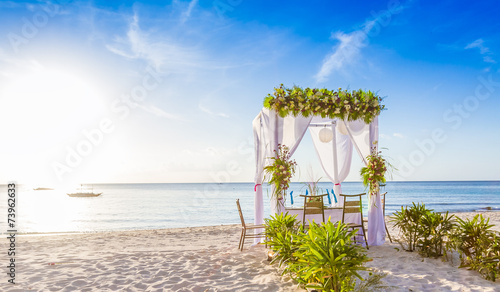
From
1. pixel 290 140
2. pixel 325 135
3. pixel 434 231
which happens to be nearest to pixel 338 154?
pixel 325 135

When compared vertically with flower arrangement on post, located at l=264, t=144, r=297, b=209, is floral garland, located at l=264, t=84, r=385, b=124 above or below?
above

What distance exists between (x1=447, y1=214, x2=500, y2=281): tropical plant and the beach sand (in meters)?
0.15

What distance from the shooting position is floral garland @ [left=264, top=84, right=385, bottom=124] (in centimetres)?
711

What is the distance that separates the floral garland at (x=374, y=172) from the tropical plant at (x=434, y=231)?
1.40m

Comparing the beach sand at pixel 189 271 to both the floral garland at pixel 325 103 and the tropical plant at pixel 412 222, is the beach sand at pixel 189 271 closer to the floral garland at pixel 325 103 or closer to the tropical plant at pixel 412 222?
the tropical plant at pixel 412 222

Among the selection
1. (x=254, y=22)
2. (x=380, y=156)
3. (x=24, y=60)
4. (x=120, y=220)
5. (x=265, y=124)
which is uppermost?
(x=254, y=22)

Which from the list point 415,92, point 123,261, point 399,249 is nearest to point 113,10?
point 123,261

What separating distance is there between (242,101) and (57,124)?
5.52 metres

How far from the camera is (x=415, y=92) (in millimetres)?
10789

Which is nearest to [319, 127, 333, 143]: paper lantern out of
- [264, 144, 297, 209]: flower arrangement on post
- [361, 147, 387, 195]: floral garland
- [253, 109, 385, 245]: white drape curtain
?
[253, 109, 385, 245]: white drape curtain

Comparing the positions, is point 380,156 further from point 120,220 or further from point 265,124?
point 120,220

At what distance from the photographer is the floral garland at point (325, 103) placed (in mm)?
7109

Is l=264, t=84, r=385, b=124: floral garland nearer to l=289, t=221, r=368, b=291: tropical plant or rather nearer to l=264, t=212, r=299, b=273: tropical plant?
l=264, t=212, r=299, b=273: tropical plant

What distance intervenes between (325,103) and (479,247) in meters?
3.82
